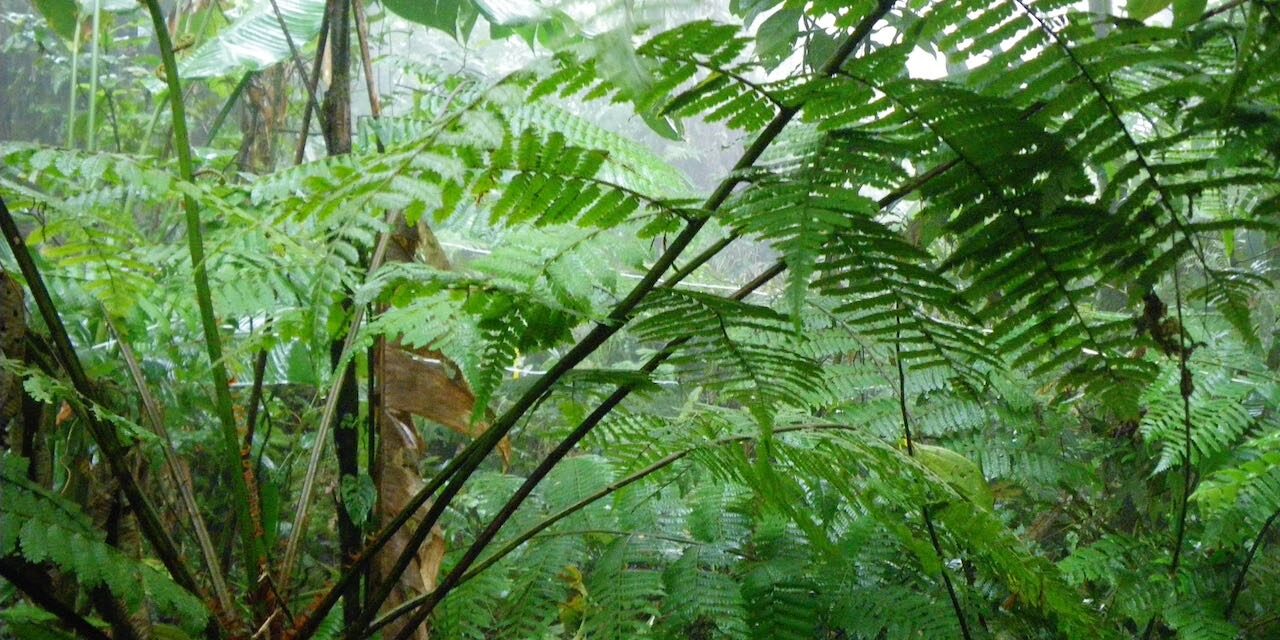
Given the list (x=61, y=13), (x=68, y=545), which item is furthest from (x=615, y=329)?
(x=61, y=13)

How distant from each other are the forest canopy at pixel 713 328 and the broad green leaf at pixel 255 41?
18 cm

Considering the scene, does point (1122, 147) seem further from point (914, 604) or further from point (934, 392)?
point (934, 392)

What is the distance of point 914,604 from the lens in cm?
92

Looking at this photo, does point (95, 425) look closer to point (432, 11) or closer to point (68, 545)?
point (68, 545)

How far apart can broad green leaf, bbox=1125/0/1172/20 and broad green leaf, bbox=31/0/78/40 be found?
221cm

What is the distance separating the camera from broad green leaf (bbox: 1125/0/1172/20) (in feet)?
2.74

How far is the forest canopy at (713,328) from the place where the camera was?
0.67m

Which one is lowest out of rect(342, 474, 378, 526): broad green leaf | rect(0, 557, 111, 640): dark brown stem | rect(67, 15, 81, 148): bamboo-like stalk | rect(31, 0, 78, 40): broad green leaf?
rect(0, 557, 111, 640): dark brown stem

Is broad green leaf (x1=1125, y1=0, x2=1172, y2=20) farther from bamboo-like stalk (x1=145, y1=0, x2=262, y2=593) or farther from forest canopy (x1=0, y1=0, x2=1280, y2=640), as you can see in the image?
bamboo-like stalk (x1=145, y1=0, x2=262, y2=593)

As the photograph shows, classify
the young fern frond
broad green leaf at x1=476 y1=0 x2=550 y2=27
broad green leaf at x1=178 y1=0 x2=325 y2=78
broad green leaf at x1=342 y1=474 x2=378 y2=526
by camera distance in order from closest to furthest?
the young fern frond
broad green leaf at x1=342 y1=474 x2=378 y2=526
broad green leaf at x1=476 y1=0 x2=550 y2=27
broad green leaf at x1=178 y1=0 x2=325 y2=78

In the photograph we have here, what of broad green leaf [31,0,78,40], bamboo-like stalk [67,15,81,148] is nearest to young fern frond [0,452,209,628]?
bamboo-like stalk [67,15,81,148]

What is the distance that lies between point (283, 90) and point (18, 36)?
7.80 feet

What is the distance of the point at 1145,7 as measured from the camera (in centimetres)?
84

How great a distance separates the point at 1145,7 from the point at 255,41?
1651mm
